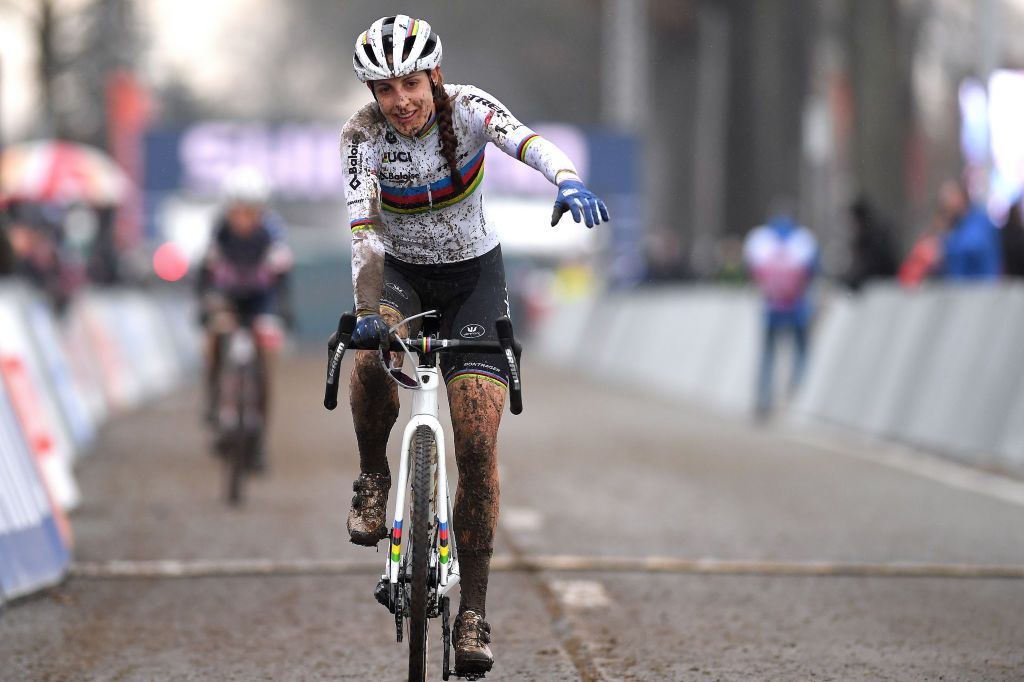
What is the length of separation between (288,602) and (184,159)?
37303mm

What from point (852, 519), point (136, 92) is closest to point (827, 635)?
point (852, 519)

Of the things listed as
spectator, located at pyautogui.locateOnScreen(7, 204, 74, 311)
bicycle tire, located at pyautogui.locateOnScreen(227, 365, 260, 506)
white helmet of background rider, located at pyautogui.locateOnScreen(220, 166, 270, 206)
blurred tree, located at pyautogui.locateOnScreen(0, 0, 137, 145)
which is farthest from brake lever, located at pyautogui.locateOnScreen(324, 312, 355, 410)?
blurred tree, located at pyautogui.locateOnScreen(0, 0, 137, 145)

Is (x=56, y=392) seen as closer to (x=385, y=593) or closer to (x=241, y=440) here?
(x=241, y=440)

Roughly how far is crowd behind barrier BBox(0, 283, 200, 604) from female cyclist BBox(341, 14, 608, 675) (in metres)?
2.34

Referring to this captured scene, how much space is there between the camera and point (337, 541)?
9477 millimetres

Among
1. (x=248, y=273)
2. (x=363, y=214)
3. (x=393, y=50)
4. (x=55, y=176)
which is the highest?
(x=393, y=50)

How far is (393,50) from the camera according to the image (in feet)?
18.3

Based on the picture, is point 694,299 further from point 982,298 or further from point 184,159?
point 184,159

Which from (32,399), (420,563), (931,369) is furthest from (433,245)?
(931,369)

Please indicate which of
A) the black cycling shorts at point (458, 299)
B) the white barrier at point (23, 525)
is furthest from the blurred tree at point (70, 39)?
the black cycling shorts at point (458, 299)

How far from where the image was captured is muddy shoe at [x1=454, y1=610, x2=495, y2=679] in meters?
5.62

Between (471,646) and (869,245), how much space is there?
13.5 m

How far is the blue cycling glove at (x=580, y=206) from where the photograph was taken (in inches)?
211

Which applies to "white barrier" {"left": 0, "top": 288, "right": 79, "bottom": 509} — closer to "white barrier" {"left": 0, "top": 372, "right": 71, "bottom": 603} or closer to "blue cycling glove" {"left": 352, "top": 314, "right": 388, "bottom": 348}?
"white barrier" {"left": 0, "top": 372, "right": 71, "bottom": 603}
